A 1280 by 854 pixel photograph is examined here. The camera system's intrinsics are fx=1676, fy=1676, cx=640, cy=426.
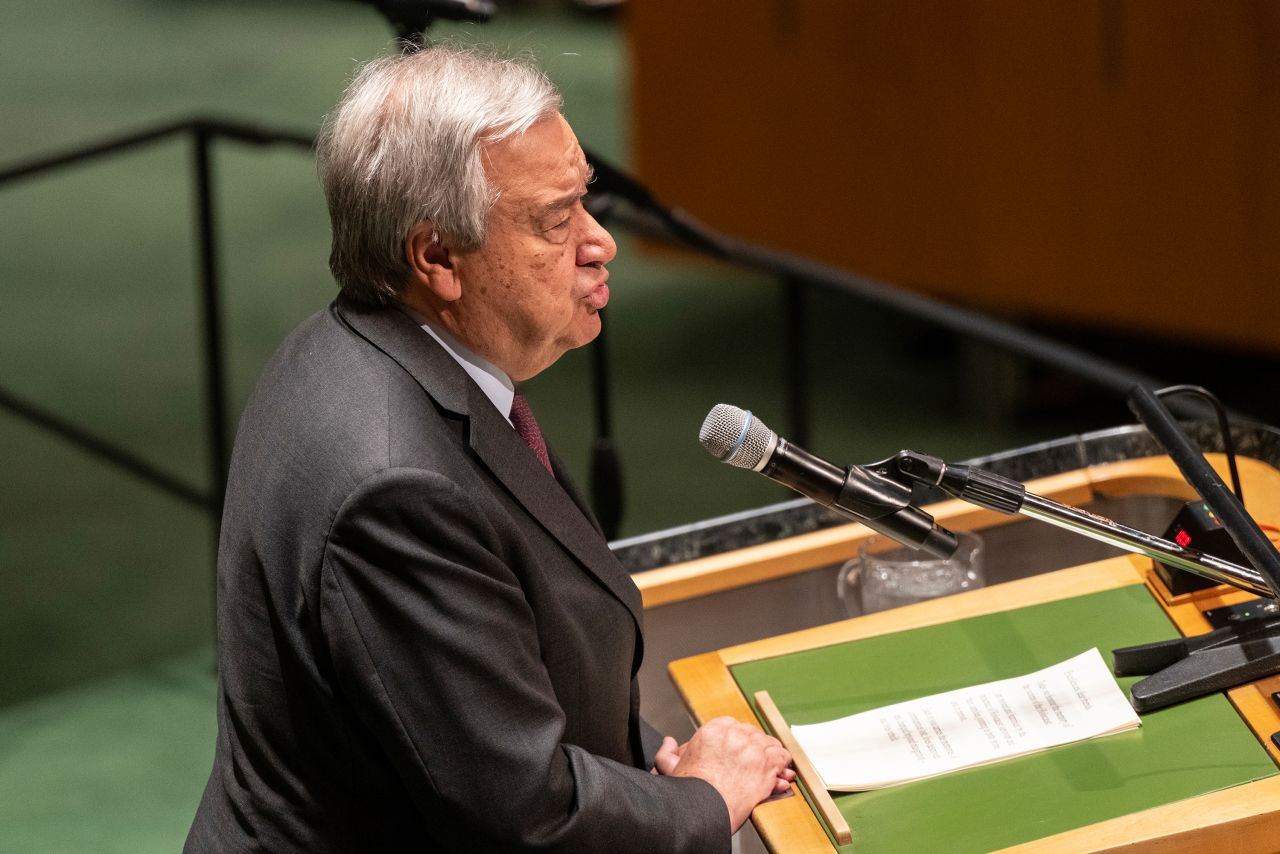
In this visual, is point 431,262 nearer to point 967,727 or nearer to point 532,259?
point 532,259

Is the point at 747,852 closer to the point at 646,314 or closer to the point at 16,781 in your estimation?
the point at 16,781

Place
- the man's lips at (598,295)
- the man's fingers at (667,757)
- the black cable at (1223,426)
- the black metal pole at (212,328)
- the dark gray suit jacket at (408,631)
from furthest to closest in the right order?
1. the black metal pole at (212,328)
2. the black cable at (1223,426)
3. the man's fingers at (667,757)
4. the man's lips at (598,295)
5. the dark gray suit jacket at (408,631)

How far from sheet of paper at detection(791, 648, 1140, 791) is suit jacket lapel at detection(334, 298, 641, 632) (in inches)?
11.7

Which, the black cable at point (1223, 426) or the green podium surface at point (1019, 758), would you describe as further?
the black cable at point (1223, 426)

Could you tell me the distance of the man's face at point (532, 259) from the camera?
1575 millimetres

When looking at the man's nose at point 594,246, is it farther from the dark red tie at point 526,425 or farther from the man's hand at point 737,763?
the man's hand at point 737,763

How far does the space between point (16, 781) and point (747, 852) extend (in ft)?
5.32

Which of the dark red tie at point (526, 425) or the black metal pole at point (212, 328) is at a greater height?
the dark red tie at point (526, 425)

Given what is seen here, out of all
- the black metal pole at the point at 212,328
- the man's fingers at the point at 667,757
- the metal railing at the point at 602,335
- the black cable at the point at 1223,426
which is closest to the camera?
the man's fingers at the point at 667,757

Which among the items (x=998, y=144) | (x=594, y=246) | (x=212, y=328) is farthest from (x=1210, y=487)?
(x=998, y=144)

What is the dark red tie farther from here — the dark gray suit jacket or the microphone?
the microphone

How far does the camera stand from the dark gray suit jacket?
1.47 metres

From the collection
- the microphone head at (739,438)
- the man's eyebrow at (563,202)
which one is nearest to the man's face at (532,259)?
the man's eyebrow at (563,202)

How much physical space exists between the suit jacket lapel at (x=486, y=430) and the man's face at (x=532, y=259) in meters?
0.05
